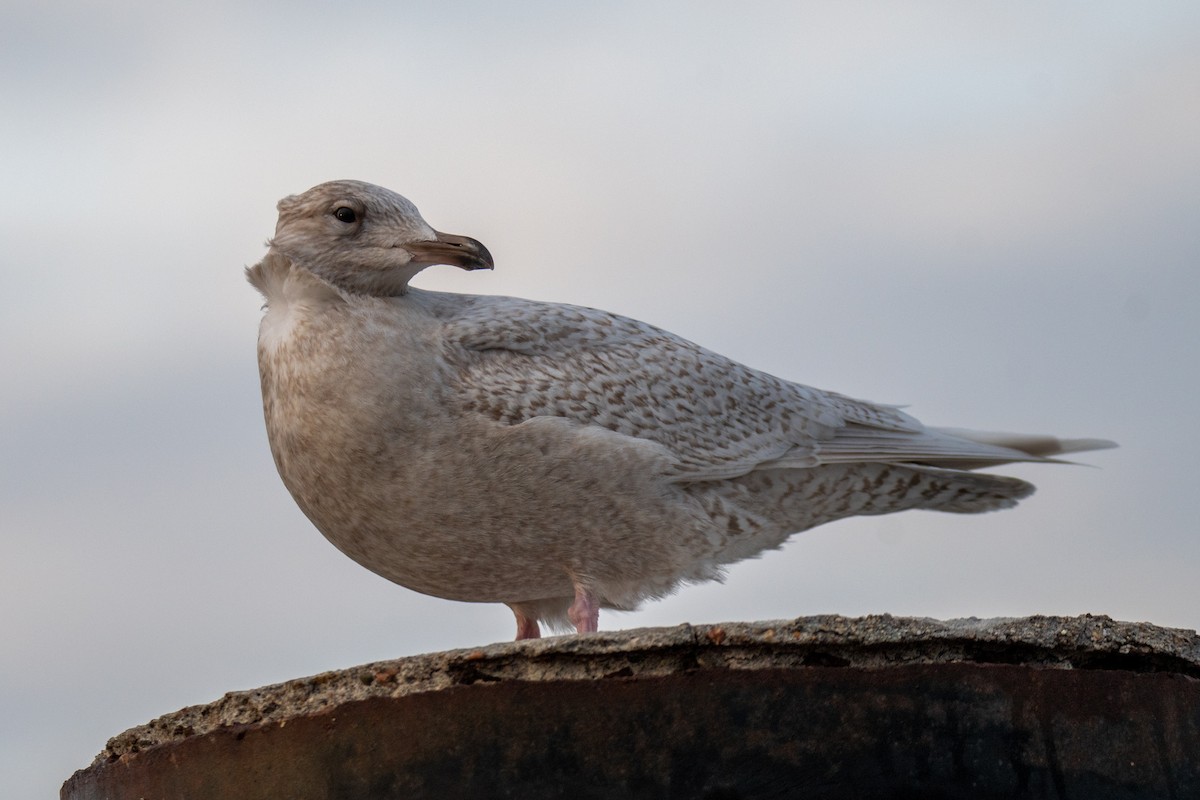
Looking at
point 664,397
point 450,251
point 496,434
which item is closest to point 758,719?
point 496,434

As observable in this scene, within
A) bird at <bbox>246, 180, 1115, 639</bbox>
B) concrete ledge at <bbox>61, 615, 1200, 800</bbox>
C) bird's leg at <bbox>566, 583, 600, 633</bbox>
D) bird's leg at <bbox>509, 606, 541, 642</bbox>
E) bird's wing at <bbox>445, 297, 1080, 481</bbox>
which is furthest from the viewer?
bird's leg at <bbox>509, 606, 541, 642</bbox>

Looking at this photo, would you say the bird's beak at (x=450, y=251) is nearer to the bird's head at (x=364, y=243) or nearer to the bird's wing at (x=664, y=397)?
the bird's head at (x=364, y=243)

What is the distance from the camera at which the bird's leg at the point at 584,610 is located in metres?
5.12

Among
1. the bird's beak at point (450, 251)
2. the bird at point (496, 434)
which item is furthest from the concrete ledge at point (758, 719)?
the bird's beak at point (450, 251)

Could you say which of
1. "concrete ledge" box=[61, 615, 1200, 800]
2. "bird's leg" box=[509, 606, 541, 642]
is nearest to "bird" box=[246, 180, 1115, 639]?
"bird's leg" box=[509, 606, 541, 642]

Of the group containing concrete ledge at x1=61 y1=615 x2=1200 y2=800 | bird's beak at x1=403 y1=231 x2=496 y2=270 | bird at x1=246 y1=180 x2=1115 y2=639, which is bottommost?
concrete ledge at x1=61 y1=615 x2=1200 y2=800

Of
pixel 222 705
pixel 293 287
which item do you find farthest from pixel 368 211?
pixel 222 705

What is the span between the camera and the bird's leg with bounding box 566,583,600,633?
512 cm

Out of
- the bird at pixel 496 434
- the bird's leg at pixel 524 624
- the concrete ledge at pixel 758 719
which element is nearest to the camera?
the concrete ledge at pixel 758 719

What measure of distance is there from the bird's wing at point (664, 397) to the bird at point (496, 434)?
0.01m

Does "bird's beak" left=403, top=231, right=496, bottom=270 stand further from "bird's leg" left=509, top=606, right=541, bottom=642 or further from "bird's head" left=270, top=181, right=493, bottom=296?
"bird's leg" left=509, top=606, right=541, bottom=642

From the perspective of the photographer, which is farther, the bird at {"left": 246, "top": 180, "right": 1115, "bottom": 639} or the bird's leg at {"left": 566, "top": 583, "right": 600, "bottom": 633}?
the bird's leg at {"left": 566, "top": 583, "right": 600, "bottom": 633}

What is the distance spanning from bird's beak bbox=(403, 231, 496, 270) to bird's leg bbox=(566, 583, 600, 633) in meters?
1.23

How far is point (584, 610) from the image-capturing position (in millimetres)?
5141
